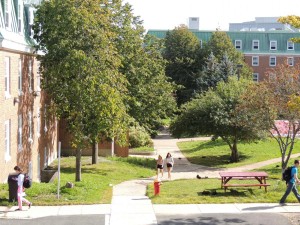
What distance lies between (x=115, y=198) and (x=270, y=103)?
13.5 metres

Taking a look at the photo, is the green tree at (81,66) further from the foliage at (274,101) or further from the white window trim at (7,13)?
the foliage at (274,101)

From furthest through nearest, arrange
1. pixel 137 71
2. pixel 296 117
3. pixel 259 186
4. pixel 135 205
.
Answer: pixel 137 71 < pixel 296 117 < pixel 259 186 < pixel 135 205

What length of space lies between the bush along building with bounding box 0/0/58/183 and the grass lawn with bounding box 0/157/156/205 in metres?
1.83

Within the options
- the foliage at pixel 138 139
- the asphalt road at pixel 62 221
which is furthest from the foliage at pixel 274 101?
the foliage at pixel 138 139

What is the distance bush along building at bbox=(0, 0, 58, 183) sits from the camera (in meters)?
21.9

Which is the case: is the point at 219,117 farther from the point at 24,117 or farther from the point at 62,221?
the point at 62,221

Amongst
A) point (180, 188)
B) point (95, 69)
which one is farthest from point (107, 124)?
point (180, 188)

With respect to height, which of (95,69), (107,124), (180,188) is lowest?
(180,188)

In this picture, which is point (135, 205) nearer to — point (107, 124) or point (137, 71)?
point (107, 124)

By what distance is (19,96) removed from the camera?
81.5 feet

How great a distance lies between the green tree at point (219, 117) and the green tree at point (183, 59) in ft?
79.3

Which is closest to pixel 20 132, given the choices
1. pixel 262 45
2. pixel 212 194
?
pixel 212 194

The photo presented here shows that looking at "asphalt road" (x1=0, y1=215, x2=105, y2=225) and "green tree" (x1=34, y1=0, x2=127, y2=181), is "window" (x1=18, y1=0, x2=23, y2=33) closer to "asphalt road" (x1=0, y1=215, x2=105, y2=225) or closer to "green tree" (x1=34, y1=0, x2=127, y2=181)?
"green tree" (x1=34, y1=0, x2=127, y2=181)

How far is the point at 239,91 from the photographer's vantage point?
39.9 meters
